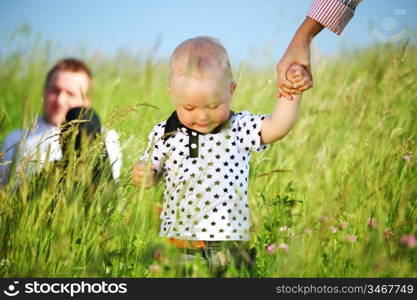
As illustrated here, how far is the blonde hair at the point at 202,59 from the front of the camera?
5.65ft

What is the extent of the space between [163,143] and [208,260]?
1.39ft

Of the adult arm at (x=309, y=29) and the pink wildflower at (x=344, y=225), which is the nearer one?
the adult arm at (x=309, y=29)

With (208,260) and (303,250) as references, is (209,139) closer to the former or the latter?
(208,260)

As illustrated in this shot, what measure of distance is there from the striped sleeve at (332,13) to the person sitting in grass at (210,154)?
0.24 m

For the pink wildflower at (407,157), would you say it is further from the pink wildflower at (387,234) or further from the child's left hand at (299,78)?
the child's left hand at (299,78)

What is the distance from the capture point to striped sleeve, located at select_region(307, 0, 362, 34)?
1.81 metres

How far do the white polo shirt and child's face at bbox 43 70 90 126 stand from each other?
1.51 m

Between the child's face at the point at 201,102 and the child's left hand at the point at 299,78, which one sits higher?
the child's left hand at the point at 299,78

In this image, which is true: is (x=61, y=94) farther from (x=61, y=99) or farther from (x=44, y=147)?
(x=44, y=147)

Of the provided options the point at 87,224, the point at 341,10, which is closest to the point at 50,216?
the point at 87,224

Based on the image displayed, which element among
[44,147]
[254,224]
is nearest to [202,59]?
[254,224]

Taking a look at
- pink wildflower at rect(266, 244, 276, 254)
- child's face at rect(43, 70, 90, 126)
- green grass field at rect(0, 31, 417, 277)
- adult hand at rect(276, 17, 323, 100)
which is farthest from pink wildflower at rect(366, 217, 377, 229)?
child's face at rect(43, 70, 90, 126)

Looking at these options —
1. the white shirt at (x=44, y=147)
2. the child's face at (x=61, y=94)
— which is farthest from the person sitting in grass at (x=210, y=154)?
the child's face at (x=61, y=94)

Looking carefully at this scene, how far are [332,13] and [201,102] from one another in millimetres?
529
